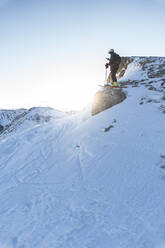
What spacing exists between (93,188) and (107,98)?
8.61m

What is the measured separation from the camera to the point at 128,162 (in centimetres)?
539

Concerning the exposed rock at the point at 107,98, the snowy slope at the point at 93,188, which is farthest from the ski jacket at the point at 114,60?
the snowy slope at the point at 93,188

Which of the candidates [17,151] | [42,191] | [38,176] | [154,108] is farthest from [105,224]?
Answer: [17,151]

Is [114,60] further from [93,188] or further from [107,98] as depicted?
[93,188]

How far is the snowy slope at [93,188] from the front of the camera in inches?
123

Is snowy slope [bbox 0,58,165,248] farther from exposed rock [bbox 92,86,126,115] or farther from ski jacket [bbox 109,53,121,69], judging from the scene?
ski jacket [bbox 109,53,121,69]

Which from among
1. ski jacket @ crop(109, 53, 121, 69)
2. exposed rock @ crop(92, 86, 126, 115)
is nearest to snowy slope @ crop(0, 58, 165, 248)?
exposed rock @ crop(92, 86, 126, 115)

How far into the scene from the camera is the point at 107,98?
12.0 meters

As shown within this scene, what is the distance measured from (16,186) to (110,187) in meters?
3.75

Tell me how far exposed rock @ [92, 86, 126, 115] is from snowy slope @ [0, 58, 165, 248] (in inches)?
97.2

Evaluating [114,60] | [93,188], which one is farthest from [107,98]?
[93,188]

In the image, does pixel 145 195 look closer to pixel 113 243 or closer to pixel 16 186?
pixel 113 243

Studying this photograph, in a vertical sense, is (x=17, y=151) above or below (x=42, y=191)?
below

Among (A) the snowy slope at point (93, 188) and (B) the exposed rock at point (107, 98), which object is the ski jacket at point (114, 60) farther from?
(A) the snowy slope at point (93, 188)
